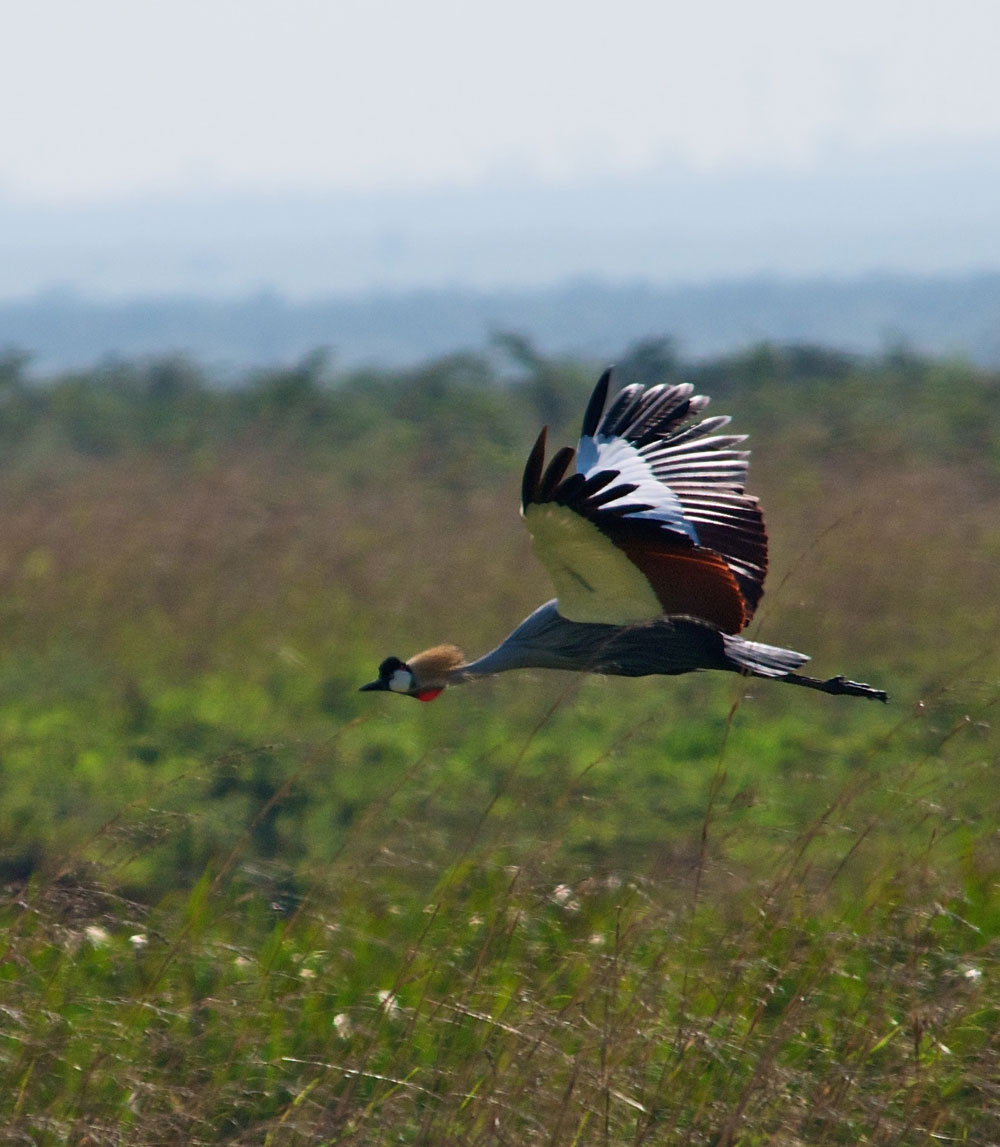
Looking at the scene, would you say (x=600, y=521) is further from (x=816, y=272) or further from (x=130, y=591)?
(x=816, y=272)

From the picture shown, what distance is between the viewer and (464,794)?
223 inches

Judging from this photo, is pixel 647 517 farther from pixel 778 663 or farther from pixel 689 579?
pixel 778 663

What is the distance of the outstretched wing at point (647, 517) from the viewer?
3.22 meters

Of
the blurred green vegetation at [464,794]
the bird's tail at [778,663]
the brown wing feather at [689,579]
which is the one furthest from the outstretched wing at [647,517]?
the blurred green vegetation at [464,794]

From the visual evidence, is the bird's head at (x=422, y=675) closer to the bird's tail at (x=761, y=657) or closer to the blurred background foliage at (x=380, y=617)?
the blurred background foliage at (x=380, y=617)

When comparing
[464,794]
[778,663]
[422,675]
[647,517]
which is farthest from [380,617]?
[778,663]

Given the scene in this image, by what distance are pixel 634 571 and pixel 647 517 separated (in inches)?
5.0

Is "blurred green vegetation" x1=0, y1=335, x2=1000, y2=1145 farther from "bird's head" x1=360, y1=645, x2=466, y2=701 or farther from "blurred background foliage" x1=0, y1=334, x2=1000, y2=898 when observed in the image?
"bird's head" x1=360, y1=645, x2=466, y2=701

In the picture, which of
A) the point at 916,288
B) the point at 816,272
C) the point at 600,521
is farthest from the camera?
the point at 816,272

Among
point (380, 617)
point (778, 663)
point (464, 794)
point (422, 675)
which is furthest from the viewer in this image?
point (380, 617)

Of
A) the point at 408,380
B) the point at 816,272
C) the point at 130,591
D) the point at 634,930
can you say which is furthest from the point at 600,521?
the point at 816,272

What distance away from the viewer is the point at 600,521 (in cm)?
323

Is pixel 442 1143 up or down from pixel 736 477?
down

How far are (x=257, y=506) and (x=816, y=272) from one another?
16083 cm
